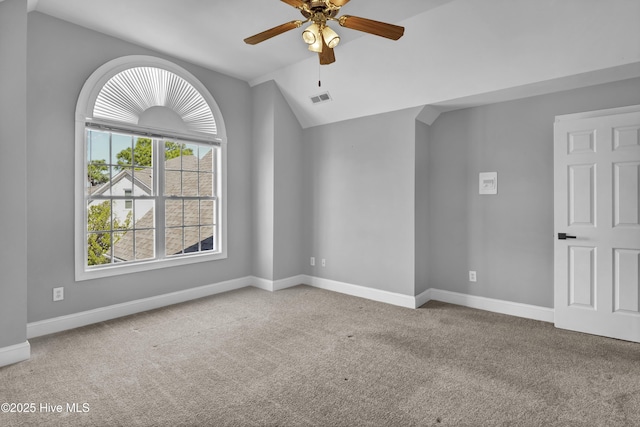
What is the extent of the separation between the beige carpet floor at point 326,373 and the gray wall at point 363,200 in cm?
86

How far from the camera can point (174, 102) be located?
4.25 meters

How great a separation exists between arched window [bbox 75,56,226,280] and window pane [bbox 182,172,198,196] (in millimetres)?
13

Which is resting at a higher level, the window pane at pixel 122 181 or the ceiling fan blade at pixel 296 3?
the ceiling fan blade at pixel 296 3

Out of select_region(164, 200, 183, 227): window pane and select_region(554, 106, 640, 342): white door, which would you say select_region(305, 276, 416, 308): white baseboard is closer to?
select_region(554, 106, 640, 342): white door

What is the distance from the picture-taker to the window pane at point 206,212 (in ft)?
15.4

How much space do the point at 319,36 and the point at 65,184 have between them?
2896 mm

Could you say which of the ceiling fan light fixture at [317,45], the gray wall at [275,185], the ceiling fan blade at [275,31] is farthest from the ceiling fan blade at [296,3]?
the gray wall at [275,185]

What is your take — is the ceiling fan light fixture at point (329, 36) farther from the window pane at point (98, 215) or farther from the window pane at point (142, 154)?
the window pane at point (98, 215)

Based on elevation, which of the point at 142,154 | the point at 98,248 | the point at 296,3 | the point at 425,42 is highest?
the point at 425,42

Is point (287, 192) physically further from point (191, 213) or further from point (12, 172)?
point (12, 172)

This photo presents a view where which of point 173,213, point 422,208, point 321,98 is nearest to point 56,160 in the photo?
point 173,213

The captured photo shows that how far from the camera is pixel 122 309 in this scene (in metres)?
3.80

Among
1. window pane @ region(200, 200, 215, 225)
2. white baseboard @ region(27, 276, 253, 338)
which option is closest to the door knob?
white baseboard @ region(27, 276, 253, 338)

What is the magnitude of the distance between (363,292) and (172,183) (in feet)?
9.54
